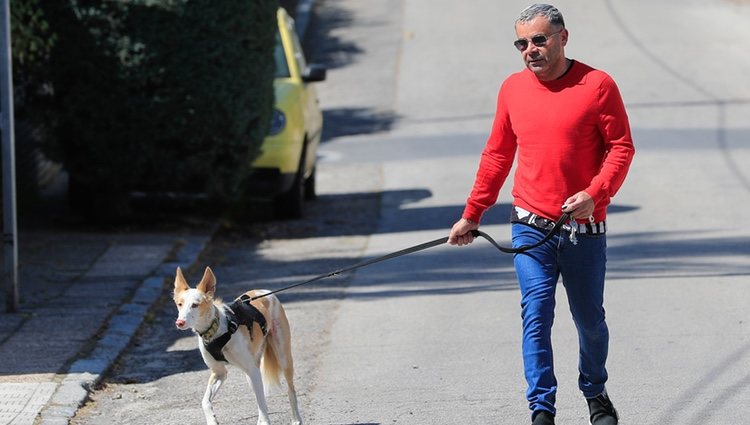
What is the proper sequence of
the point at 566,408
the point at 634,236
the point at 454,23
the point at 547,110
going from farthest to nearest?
the point at 454,23 → the point at 634,236 → the point at 566,408 → the point at 547,110

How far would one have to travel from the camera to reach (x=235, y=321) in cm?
600

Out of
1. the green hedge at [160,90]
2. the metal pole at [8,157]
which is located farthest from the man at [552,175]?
the green hedge at [160,90]

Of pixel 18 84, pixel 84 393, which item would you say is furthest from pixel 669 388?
pixel 18 84

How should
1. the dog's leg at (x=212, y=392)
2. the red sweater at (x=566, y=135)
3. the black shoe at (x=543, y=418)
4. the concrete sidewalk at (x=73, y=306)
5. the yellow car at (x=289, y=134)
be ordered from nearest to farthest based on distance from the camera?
the red sweater at (x=566, y=135)
the black shoe at (x=543, y=418)
the dog's leg at (x=212, y=392)
the concrete sidewalk at (x=73, y=306)
the yellow car at (x=289, y=134)

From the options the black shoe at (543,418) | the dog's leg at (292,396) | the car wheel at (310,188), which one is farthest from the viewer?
the car wheel at (310,188)

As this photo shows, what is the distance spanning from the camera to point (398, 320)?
9.00 m

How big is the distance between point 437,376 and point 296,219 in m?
7.04

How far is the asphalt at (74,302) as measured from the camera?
720 centimetres

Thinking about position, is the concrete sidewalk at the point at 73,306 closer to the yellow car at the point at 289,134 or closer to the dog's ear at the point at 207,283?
the yellow car at the point at 289,134

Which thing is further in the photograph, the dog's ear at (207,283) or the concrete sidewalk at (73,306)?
the concrete sidewalk at (73,306)

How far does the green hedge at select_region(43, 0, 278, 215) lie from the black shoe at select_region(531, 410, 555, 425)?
23.4 ft

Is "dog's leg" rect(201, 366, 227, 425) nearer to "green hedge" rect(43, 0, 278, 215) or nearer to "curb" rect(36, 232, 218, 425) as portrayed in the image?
"curb" rect(36, 232, 218, 425)

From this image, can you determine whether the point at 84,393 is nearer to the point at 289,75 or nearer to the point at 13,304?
the point at 13,304

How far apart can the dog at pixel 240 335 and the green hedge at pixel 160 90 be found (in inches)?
235
